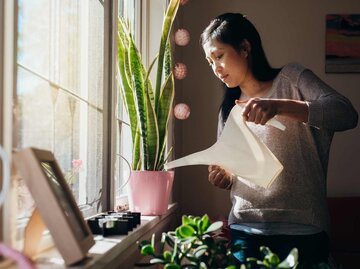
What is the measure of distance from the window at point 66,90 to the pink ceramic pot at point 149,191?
148 millimetres

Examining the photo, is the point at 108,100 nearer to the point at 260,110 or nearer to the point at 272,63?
the point at 260,110

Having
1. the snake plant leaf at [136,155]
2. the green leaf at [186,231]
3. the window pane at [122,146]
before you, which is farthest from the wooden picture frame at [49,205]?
the window pane at [122,146]

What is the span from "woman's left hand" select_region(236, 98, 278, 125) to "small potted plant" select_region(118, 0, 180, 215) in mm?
672

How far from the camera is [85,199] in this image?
1.90m

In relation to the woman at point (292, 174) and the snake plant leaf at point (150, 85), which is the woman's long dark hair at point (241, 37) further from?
the snake plant leaf at point (150, 85)

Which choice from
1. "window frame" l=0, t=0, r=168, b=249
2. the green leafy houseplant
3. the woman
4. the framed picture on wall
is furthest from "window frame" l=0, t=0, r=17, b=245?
the framed picture on wall

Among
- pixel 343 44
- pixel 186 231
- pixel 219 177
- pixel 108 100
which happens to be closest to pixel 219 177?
pixel 219 177

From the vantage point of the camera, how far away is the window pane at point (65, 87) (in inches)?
51.4

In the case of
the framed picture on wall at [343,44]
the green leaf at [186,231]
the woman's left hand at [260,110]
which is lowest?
the green leaf at [186,231]

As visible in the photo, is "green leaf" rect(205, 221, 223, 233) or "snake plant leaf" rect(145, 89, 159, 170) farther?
"snake plant leaf" rect(145, 89, 159, 170)

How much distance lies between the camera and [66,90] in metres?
1.68

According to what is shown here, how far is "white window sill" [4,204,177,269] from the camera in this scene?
1094 millimetres

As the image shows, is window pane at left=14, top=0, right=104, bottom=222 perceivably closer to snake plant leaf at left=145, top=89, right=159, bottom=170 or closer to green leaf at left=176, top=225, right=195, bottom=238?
snake plant leaf at left=145, top=89, right=159, bottom=170

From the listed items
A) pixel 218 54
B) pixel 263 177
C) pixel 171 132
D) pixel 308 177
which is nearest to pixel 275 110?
pixel 263 177
